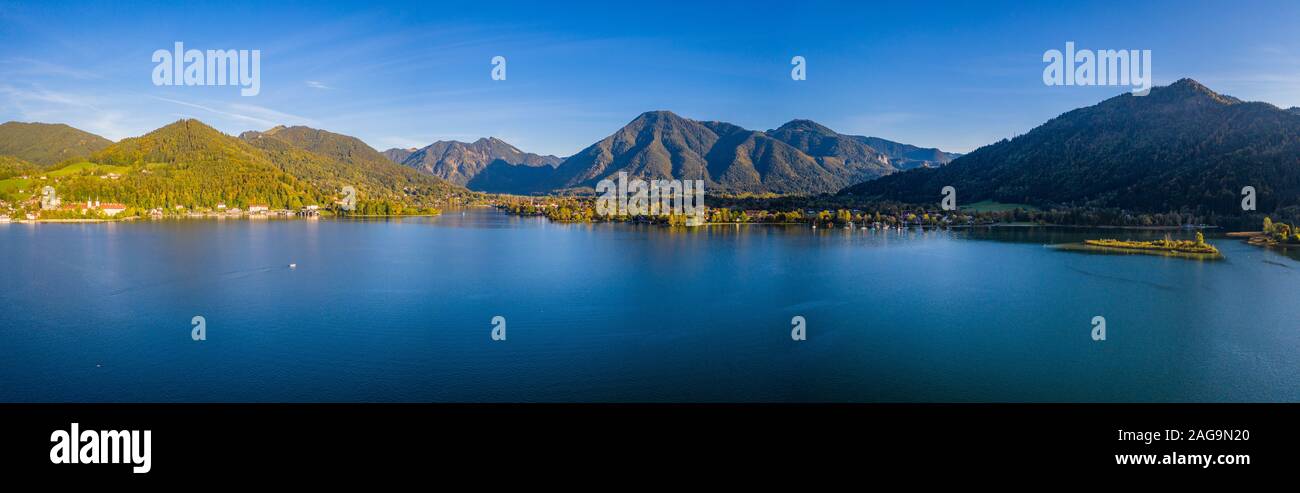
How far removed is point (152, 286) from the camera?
2434cm

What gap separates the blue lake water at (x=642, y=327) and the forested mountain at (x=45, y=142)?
123 metres

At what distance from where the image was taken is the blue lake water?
13195 millimetres

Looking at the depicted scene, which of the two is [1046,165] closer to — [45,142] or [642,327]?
[642,327]

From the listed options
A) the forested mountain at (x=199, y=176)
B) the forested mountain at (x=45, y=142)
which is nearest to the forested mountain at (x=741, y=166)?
the forested mountain at (x=199, y=176)

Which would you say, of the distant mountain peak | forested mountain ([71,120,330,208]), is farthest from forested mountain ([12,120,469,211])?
the distant mountain peak

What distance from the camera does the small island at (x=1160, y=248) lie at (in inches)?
1291

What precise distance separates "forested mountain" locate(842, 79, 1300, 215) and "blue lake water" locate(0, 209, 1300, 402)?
2652cm

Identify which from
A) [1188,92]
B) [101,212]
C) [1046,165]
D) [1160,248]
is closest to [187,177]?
[101,212]

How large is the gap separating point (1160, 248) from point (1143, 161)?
47.4 meters

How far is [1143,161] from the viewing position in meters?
72.4

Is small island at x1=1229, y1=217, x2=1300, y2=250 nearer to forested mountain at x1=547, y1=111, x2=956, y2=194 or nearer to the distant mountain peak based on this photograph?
the distant mountain peak
